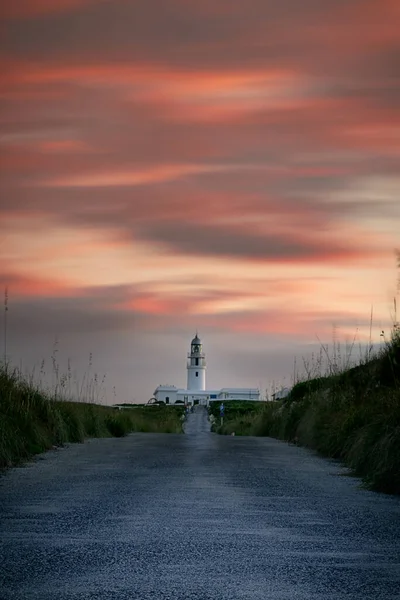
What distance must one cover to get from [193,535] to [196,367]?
599 feet

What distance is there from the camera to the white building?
597 feet

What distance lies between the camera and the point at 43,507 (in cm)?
892

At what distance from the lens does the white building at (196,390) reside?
181875mm

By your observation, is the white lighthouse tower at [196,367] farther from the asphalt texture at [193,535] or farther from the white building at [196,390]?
the asphalt texture at [193,535]

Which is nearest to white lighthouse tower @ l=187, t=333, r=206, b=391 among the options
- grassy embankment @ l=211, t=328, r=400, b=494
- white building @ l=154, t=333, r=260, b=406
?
white building @ l=154, t=333, r=260, b=406

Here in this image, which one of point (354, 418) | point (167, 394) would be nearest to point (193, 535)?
point (354, 418)

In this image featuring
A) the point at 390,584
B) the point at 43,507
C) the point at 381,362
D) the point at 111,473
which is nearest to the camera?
the point at 390,584

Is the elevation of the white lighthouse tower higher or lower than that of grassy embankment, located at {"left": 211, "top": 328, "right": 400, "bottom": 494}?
higher

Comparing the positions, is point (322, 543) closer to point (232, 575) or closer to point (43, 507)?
point (232, 575)

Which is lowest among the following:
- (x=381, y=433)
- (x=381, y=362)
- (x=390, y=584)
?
(x=390, y=584)

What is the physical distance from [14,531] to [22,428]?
9.15 m

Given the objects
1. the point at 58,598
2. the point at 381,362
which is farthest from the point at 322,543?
the point at 381,362

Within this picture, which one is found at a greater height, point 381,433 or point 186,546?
point 381,433

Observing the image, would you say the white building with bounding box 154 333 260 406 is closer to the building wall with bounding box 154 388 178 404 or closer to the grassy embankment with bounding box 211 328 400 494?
the building wall with bounding box 154 388 178 404
